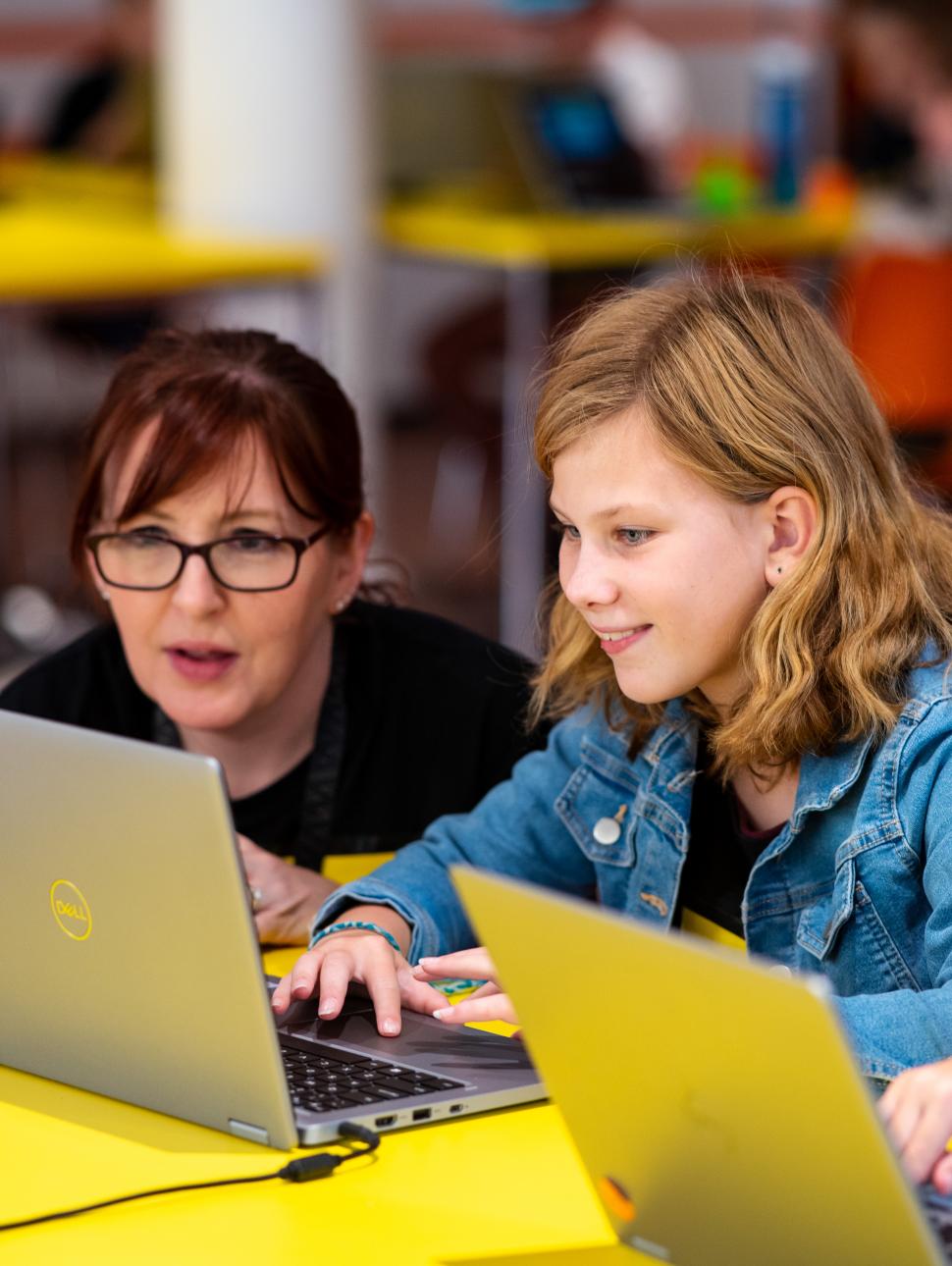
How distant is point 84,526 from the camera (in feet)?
6.29

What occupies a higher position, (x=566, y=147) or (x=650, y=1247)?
(x=566, y=147)

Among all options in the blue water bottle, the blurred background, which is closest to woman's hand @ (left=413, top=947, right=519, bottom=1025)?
the blurred background

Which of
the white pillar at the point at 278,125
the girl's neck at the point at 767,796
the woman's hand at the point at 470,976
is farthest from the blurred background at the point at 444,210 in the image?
the woman's hand at the point at 470,976

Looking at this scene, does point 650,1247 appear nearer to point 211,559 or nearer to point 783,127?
point 211,559

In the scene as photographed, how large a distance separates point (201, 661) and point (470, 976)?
1.98 feet

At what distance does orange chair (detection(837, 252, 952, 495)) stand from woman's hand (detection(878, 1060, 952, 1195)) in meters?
3.38

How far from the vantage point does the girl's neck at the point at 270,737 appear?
1981mm

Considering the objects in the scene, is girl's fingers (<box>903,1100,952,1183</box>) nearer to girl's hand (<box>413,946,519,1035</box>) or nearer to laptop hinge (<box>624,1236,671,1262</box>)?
laptop hinge (<box>624,1236,671,1262</box>)

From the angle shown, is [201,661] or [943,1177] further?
[201,661]

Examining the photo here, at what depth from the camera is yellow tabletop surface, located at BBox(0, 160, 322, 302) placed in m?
4.23

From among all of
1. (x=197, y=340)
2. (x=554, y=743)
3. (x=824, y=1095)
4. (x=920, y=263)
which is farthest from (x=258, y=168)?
(x=824, y=1095)

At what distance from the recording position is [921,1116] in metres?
1.09

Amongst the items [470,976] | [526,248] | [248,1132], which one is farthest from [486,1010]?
[526,248]

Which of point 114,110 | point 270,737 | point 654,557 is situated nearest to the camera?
point 654,557
